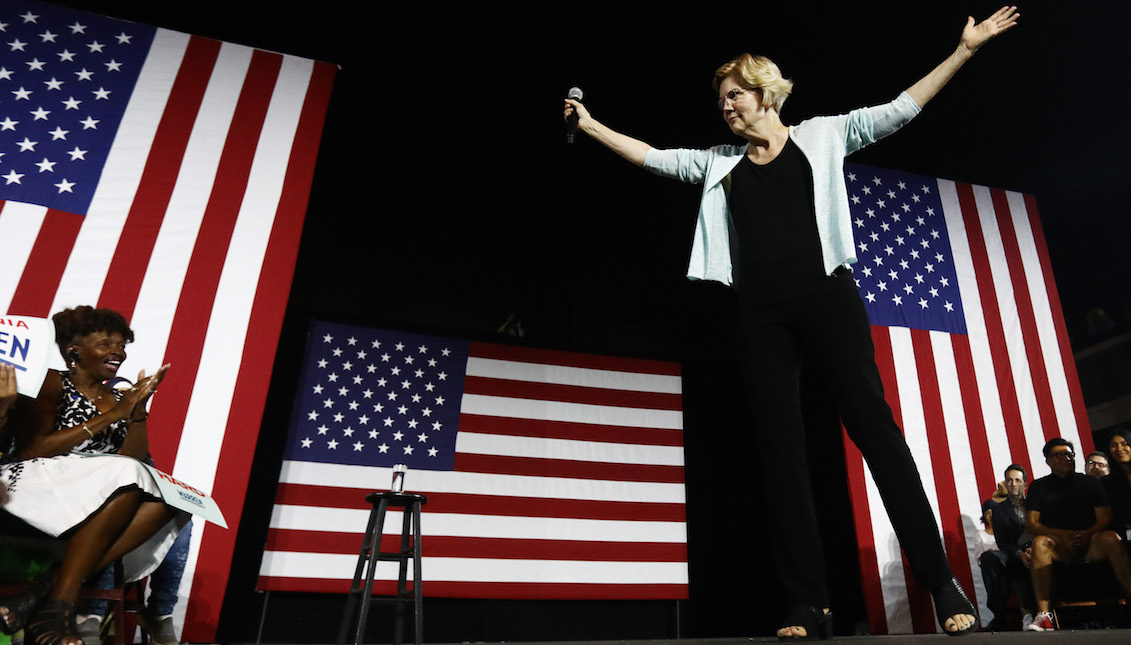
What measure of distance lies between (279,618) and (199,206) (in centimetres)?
221

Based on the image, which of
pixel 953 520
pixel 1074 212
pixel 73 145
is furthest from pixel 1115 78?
pixel 73 145

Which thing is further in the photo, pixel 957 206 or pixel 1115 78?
pixel 957 206

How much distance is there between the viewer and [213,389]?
2.87m

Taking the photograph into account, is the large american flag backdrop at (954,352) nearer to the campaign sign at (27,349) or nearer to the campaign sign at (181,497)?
the campaign sign at (181,497)

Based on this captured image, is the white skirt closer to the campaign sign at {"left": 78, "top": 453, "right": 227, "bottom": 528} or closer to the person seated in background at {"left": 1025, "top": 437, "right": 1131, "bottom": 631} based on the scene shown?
the campaign sign at {"left": 78, "top": 453, "right": 227, "bottom": 528}

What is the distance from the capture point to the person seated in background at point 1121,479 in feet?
10.5

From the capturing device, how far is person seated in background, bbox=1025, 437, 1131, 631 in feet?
10.1

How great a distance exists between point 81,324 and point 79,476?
622 mm

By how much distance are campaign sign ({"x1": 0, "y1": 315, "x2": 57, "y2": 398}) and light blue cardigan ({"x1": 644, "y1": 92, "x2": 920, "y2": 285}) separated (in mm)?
1507

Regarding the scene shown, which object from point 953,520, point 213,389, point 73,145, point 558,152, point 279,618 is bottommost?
point 279,618

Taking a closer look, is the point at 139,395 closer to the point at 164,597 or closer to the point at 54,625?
the point at 54,625

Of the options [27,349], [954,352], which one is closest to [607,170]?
[954,352]

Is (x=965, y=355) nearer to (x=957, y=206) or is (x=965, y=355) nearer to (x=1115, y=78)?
(x=957, y=206)

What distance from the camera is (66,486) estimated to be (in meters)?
1.60
